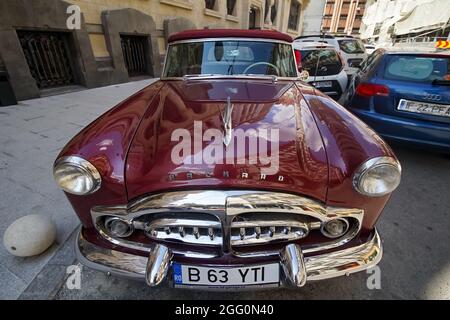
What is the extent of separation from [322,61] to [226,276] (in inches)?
232

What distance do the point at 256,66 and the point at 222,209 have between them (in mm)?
1797

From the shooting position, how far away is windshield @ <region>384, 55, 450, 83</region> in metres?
3.01

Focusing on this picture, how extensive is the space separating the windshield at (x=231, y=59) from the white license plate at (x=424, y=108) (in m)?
1.51

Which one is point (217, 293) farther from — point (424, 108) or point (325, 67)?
point (325, 67)

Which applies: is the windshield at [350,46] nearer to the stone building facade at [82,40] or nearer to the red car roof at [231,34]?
the stone building facade at [82,40]

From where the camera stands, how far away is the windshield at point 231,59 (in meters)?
2.52

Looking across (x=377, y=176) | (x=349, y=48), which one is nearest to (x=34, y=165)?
(x=377, y=176)

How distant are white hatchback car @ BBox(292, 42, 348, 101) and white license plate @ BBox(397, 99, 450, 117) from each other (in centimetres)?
258

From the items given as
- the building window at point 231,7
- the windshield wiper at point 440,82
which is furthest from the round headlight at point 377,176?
the building window at point 231,7

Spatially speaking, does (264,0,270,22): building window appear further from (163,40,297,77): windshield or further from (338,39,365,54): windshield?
(163,40,297,77): windshield

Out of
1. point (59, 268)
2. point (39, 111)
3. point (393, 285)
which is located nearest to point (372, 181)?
point (393, 285)

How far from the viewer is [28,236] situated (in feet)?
6.04

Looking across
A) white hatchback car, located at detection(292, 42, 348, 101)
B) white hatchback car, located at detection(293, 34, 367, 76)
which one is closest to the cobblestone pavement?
white hatchback car, located at detection(292, 42, 348, 101)

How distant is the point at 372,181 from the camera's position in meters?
1.32
